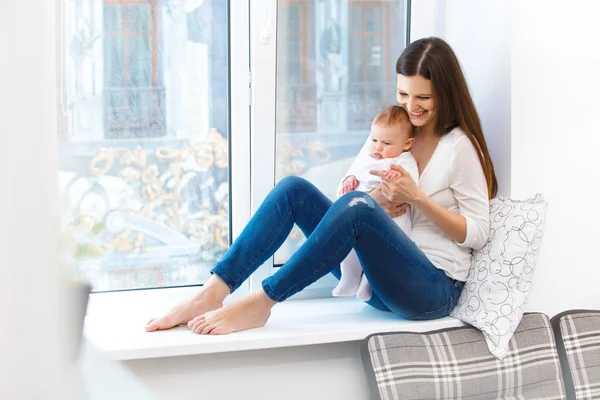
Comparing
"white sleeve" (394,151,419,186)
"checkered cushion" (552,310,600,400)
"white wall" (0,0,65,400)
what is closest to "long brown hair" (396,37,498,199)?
"white sleeve" (394,151,419,186)

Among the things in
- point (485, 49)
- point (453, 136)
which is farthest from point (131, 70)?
point (485, 49)

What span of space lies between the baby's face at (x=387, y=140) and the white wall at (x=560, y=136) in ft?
1.10

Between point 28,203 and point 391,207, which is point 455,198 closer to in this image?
point 391,207

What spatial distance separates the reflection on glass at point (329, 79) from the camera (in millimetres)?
1922

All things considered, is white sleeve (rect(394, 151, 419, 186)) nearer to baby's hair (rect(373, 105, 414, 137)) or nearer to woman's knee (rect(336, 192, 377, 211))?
baby's hair (rect(373, 105, 414, 137))

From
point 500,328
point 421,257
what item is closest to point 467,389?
point 500,328

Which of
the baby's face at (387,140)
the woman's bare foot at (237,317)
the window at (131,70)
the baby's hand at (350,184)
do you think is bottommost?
the woman's bare foot at (237,317)

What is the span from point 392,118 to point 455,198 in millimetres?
267

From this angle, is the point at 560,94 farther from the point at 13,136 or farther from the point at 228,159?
the point at 13,136

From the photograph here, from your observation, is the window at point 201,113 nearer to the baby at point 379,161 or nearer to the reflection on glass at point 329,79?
the reflection on glass at point 329,79

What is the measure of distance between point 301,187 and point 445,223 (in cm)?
37

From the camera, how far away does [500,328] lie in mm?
1674

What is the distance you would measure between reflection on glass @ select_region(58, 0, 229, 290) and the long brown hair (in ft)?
1.75

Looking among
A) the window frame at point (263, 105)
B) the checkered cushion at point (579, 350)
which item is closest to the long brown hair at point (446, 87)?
the window frame at point (263, 105)
